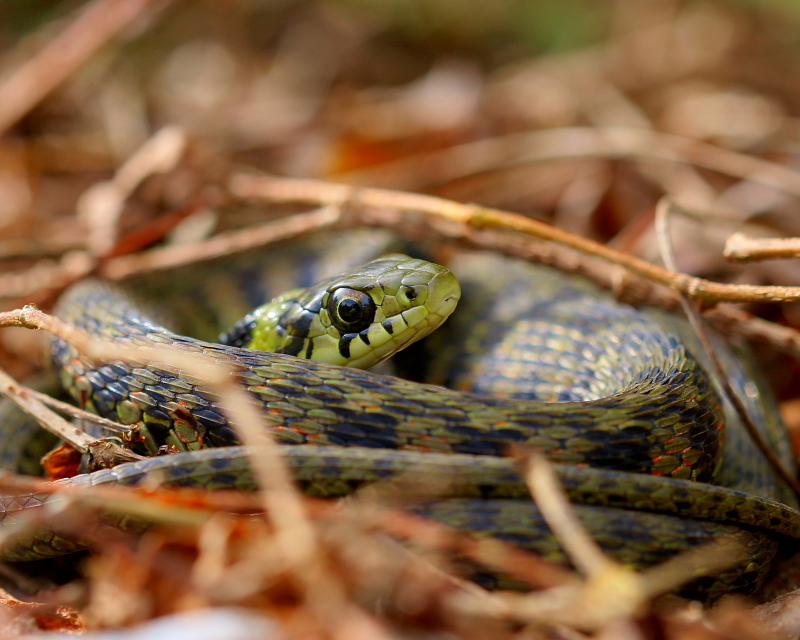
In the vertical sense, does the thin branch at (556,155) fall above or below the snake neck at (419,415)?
above

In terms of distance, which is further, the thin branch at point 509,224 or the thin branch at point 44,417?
the thin branch at point 509,224

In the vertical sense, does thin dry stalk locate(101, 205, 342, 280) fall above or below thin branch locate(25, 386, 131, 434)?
above

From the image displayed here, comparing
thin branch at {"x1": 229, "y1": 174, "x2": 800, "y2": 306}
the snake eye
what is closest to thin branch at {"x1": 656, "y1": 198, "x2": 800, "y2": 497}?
thin branch at {"x1": 229, "y1": 174, "x2": 800, "y2": 306}

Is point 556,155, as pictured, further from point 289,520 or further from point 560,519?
point 289,520

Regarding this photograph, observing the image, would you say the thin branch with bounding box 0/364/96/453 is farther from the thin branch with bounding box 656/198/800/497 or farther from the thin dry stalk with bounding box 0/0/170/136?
the thin dry stalk with bounding box 0/0/170/136

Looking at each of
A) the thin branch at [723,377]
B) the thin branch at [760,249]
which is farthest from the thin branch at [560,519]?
the thin branch at [760,249]

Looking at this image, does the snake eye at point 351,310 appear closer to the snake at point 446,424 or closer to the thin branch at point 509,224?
the snake at point 446,424

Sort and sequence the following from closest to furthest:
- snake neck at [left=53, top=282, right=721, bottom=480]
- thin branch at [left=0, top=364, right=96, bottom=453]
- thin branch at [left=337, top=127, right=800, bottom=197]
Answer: snake neck at [left=53, top=282, right=721, bottom=480] → thin branch at [left=0, top=364, right=96, bottom=453] → thin branch at [left=337, top=127, right=800, bottom=197]

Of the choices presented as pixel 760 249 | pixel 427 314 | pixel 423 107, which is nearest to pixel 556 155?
pixel 423 107

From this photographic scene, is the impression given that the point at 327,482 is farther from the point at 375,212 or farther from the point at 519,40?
the point at 519,40
